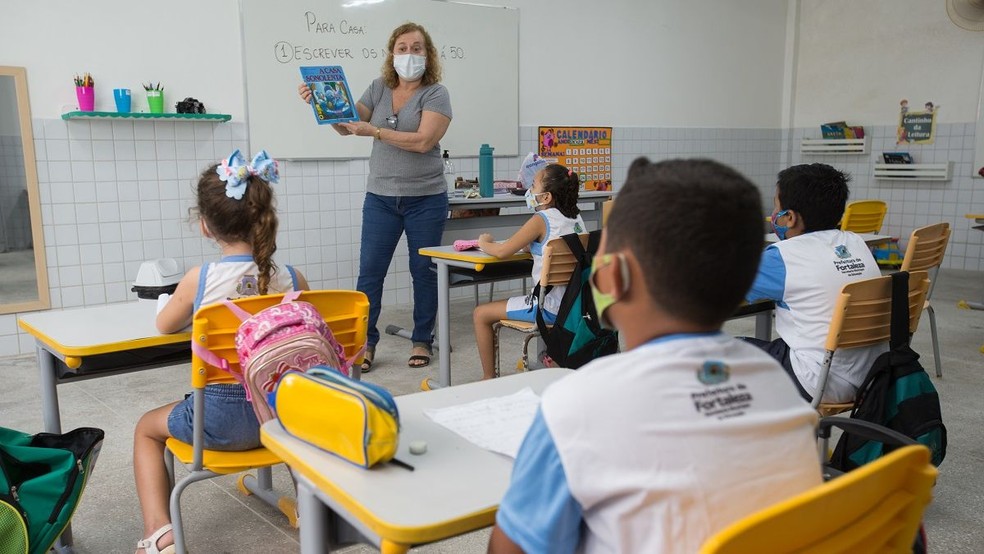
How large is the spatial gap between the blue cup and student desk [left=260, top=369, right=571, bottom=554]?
12.1 feet

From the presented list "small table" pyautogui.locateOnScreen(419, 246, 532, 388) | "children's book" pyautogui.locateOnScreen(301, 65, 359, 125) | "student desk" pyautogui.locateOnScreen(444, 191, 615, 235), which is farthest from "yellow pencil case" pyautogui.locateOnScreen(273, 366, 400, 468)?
"student desk" pyautogui.locateOnScreen(444, 191, 615, 235)

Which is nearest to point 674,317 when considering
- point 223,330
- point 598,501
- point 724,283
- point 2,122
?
point 724,283

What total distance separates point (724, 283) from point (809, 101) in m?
7.92

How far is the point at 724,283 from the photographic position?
94 cm

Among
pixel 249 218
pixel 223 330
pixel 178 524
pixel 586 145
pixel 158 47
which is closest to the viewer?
pixel 223 330

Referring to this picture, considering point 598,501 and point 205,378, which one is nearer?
point 598,501

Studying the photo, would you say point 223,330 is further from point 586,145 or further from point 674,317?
A: point 586,145

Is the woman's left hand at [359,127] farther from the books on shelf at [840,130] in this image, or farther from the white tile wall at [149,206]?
the books on shelf at [840,130]

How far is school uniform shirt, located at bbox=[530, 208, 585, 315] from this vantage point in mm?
3311

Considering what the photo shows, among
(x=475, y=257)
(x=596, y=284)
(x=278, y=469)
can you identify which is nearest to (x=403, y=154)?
(x=475, y=257)

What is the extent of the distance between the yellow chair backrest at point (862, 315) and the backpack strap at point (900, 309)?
34 mm

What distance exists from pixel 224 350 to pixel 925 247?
10.5ft

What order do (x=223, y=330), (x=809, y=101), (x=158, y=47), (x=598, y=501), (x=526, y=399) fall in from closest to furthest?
(x=598, y=501) → (x=526, y=399) → (x=223, y=330) → (x=158, y=47) → (x=809, y=101)

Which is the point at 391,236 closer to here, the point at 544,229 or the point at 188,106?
the point at 544,229
